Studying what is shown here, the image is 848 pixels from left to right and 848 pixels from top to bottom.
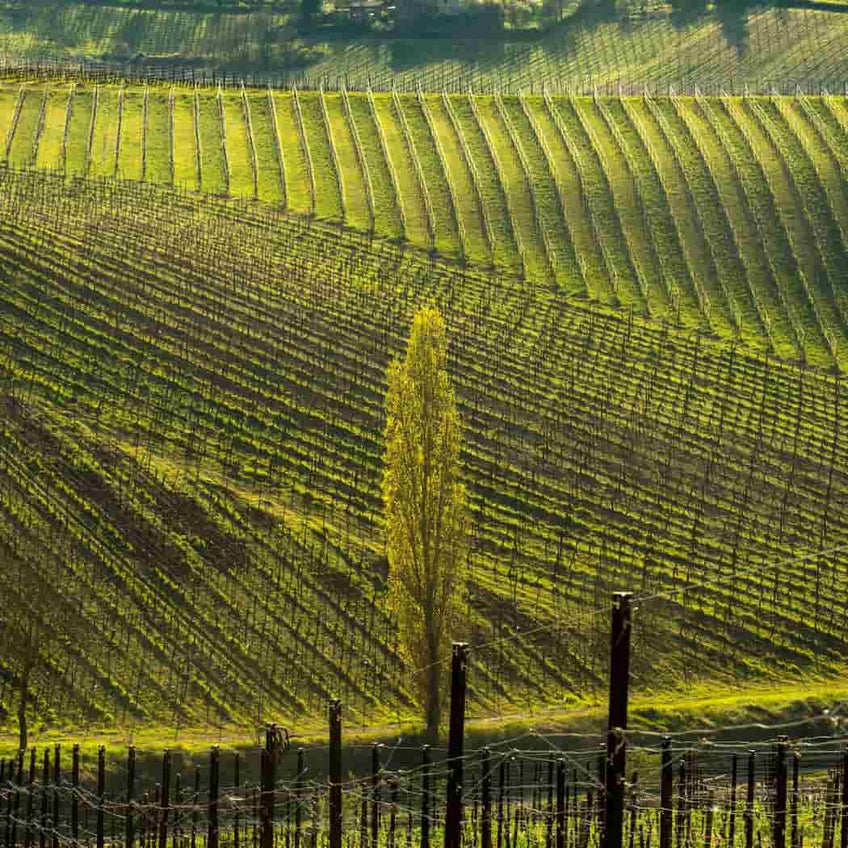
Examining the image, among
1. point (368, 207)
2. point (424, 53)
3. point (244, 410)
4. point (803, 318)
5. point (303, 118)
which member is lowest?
point (244, 410)

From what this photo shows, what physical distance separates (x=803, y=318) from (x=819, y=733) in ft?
103

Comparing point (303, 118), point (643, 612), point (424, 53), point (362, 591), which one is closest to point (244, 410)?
point (362, 591)

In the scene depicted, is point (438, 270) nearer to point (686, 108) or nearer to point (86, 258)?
point (86, 258)

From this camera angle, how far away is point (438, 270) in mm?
79125

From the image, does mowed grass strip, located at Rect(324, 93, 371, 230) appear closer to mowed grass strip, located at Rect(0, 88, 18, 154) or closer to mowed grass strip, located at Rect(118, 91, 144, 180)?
mowed grass strip, located at Rect(118, 91, 144, 180)

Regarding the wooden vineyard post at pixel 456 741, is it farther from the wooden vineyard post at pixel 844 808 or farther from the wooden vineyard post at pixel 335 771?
the wooden vineyard post at pixel 844 808

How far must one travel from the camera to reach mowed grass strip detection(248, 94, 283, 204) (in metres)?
87.1

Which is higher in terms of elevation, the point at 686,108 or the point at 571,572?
the point at 686,108

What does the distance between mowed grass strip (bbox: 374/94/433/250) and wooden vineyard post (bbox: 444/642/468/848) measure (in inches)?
2260

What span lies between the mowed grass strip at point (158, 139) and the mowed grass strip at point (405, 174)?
1135cm

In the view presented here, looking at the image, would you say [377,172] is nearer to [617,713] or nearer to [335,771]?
[335,771]

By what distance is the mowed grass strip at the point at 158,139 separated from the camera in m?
88.6

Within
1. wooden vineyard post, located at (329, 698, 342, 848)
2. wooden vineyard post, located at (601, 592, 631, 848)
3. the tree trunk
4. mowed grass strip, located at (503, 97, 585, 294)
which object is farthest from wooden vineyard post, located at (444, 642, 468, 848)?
mowed grass strip, located at (503, 97, 585, 294)

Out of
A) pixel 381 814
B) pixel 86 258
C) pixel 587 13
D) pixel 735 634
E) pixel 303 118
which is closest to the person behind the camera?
pixel 381 814
